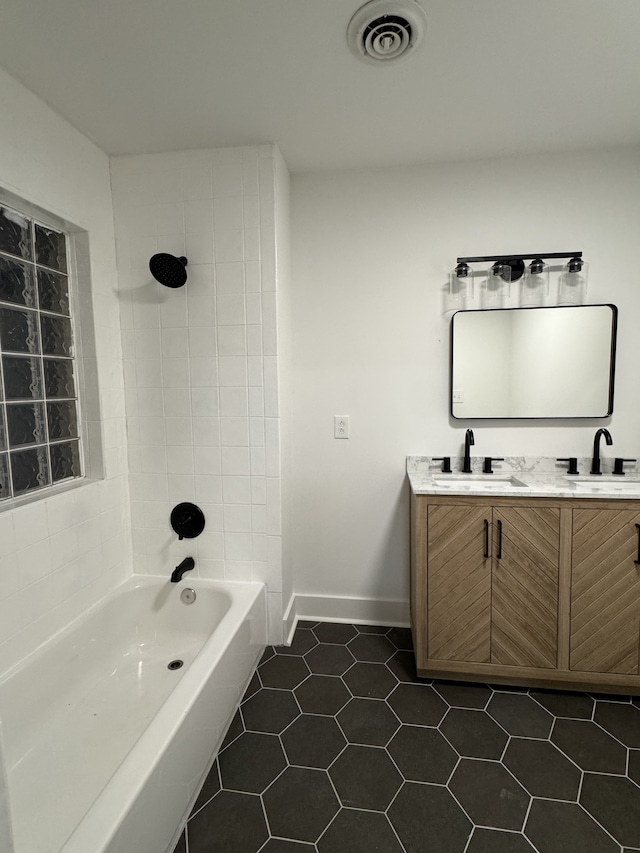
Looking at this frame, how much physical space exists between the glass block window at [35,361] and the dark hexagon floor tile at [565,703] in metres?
2.33

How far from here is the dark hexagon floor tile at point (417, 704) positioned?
1.71m

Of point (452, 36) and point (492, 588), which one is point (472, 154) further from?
point (492, 588)

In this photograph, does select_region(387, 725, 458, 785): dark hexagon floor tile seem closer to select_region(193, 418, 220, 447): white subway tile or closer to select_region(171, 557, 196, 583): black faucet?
select_region(171, 557, 196, 583): black faucet

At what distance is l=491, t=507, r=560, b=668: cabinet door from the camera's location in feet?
5.92

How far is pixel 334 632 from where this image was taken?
2336mm

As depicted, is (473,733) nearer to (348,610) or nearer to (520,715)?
(520,715)

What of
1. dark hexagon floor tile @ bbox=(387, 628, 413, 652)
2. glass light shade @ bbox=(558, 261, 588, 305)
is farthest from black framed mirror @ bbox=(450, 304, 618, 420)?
dark hexagon floor tile @ bbox=(387, 628, 413, 652)

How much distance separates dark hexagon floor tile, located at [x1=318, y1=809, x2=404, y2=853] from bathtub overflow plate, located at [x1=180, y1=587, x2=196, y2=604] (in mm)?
1114

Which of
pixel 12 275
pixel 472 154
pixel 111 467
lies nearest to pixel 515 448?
pixel 472 154

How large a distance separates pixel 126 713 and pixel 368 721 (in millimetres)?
963

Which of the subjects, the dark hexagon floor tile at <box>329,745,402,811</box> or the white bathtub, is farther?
the dark hexagon floor tile at <box>329,745,402,811</box>

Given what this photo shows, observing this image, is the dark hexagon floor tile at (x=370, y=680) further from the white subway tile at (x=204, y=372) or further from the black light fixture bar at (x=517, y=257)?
the black light fixture bar at (x=517, y=257)

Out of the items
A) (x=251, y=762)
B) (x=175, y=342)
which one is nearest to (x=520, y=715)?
(x=251, y=762)

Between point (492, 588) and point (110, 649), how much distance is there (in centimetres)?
177
